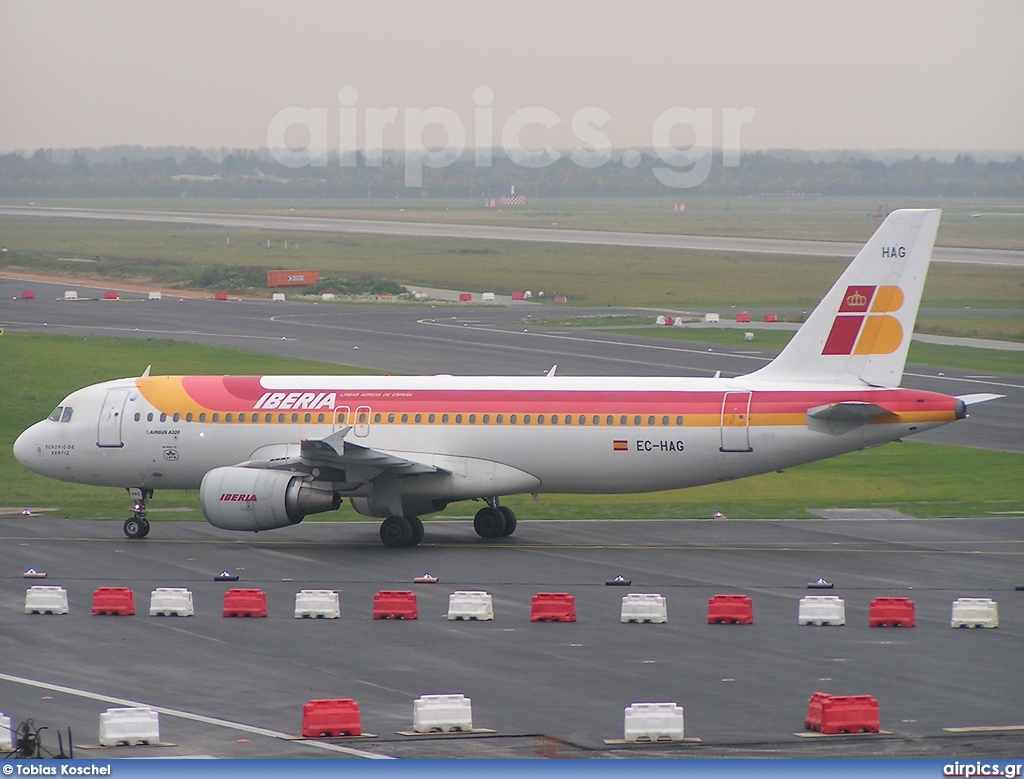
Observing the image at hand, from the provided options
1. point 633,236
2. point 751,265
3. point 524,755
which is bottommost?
point 524,755

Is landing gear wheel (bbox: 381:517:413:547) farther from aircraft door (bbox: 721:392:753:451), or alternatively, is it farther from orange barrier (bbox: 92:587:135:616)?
orange barrier (bbox: 92:587:135:616)

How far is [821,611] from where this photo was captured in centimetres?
2898

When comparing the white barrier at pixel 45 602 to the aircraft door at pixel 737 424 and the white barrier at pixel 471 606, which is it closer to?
the white barrier at pixel 471 606

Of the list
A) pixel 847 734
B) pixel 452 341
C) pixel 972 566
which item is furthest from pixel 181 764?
pixel 452 341

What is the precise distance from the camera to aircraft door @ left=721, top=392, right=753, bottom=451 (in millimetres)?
36562

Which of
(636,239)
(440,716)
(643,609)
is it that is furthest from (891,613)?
(636,239)

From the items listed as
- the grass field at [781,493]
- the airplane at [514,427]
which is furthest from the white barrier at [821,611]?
the grass field at [781,493]

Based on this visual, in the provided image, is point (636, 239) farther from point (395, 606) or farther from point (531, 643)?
point (531, 643)

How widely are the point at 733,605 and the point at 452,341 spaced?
179 feet

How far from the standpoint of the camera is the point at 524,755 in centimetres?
1991

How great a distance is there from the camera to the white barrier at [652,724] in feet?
67.8

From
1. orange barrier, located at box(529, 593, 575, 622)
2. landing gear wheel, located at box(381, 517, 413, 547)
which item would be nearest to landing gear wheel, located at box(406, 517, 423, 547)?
landing gear wheel, located at box(381, 517, 413, 547)

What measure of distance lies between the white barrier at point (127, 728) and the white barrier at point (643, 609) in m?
11.3

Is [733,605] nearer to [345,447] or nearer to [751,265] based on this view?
[345,447]
